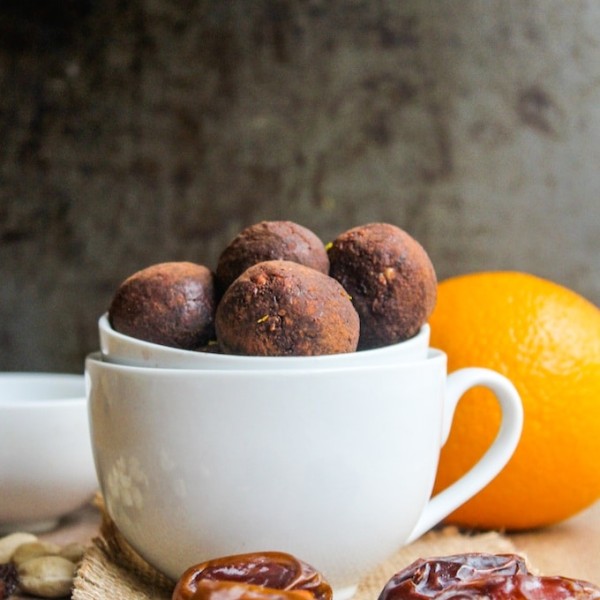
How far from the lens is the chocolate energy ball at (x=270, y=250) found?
66cm

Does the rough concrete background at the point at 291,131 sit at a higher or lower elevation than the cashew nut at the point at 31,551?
higher

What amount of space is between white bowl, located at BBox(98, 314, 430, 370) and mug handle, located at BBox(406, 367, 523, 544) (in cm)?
5

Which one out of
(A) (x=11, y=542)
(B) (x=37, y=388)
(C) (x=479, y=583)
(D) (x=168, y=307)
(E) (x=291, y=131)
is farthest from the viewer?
(E) (x=291, y=131)

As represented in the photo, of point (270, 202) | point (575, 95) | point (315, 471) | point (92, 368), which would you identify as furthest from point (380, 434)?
point (575, 95)

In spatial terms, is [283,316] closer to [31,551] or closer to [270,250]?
[270,250]

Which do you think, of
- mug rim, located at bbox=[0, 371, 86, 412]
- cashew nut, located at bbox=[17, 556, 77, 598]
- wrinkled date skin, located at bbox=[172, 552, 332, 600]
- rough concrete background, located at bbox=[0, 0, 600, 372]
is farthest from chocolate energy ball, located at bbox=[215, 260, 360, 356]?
rough concrete background, located at bbox=[0, 0, 600, 372]

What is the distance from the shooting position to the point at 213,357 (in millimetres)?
596

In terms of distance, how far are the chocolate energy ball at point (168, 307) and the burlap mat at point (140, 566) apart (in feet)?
0.60

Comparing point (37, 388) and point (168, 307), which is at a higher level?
point (168, 307)

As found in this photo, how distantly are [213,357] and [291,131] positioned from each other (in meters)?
0.80

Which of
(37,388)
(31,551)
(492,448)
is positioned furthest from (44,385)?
(492,448)

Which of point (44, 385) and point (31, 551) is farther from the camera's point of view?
point (44, 385)

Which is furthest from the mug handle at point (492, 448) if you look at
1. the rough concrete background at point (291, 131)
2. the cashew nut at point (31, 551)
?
the rough concrete background at point (291, 131)

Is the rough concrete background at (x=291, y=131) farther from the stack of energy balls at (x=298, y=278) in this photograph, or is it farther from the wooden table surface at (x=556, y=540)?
the stack of energy balls at (x=298, y=278)
